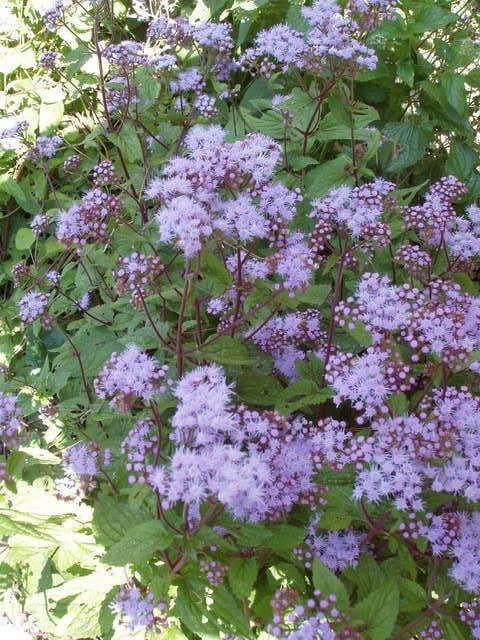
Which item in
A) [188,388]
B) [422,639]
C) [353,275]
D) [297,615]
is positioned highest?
[188,388]

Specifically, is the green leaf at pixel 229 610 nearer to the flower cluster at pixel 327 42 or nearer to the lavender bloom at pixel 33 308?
the lavender bloom at pixel 33 308

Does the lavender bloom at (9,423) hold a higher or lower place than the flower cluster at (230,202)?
lower

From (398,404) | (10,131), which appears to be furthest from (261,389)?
(10,131)

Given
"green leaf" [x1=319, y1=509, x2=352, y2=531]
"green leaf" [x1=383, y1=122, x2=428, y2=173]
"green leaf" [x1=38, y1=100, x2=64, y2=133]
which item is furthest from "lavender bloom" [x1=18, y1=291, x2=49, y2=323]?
"green leaf" [x1=383, y1=122, x2=428, y2=173]


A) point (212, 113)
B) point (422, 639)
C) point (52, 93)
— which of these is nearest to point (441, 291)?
point (422, 639)

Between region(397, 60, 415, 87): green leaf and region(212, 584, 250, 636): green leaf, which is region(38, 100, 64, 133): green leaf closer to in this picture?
region(397, 60, 415, 87): green leaf

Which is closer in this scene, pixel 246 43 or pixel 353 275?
pixel 353 275

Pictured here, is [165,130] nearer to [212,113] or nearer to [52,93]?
[212,113]

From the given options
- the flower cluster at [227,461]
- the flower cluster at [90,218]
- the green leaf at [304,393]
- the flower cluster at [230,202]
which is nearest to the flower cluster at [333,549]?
the flower cluster at [227,461]
